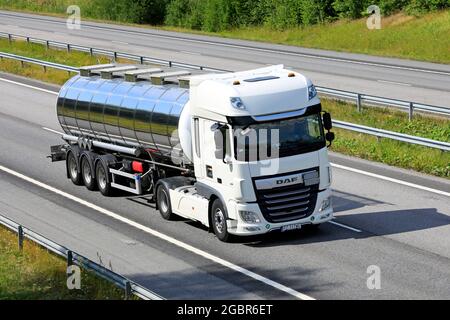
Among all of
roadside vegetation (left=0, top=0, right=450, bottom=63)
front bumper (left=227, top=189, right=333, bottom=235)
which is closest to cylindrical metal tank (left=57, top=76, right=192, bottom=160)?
front bumper (left=227, top=189, right=333, bottom=235)

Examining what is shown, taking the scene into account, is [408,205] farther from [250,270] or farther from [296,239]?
[250,270]

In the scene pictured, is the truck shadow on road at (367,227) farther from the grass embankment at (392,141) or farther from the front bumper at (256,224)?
the grass embankment at (392,141)

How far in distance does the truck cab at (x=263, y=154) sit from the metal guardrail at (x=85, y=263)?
340 centimetres

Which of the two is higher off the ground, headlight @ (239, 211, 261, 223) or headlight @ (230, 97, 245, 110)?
headlight @ (230, 97, 245, 110)

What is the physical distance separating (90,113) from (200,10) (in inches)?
2183

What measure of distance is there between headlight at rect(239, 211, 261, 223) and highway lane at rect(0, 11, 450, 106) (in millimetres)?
18558

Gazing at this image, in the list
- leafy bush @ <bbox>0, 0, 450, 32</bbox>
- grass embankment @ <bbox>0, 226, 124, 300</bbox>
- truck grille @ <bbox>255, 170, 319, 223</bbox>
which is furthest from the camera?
leafy bush @ <bbox>0, 0, 450, 32</bbox>

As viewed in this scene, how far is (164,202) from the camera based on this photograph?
2130 centimetres

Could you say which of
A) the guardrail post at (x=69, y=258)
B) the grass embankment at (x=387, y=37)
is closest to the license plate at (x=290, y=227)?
the guardrail post at (x=69, y=258)

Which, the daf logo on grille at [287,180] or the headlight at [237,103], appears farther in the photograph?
the daf logo on grille at [287,180]

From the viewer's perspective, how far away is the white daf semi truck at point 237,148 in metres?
18.5

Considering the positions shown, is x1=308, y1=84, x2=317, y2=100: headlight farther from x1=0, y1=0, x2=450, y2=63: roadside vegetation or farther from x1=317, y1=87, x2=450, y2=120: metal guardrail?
x1=0, y1=0, x2=450, y2=63: roadside vegetation

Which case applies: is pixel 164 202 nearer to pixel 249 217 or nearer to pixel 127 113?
pixel 127 113

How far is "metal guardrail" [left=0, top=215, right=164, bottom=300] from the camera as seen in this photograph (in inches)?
576
